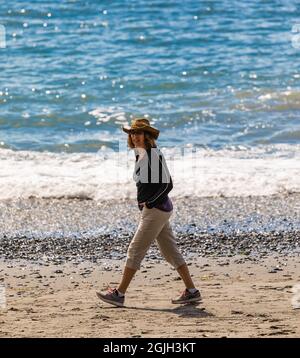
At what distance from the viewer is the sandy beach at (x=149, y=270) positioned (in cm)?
739

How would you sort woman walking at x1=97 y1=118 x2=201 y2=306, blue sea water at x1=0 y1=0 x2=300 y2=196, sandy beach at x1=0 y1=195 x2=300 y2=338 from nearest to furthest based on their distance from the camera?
sandy beach at x1=0 y1=195 x2=300 y2=338, woman walking at x1=97 y1=118 x2=201 y2=306, blue sea water at x1=0 y1=0 x2=300 y2=196

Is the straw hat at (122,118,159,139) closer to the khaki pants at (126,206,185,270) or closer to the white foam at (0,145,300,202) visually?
the khaki pants at (126,206,185,270)

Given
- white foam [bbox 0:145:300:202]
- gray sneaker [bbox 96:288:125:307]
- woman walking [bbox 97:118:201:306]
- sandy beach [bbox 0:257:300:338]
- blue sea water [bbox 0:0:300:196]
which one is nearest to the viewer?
sandy beach [bbox 0:257:300:338]

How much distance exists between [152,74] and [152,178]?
1276 cm

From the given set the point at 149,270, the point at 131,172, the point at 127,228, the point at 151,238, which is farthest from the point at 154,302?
the point at 131,172

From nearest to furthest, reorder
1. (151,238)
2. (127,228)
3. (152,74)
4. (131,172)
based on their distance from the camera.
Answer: (151,238)
(127,228)
(131,172)
(152,74)

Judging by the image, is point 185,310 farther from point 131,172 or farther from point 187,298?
point 131,172

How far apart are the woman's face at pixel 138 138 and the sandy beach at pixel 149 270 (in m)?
1.31

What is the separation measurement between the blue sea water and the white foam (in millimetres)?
212

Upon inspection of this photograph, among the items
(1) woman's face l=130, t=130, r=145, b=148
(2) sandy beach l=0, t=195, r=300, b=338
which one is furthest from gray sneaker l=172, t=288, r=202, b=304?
(1) woman's face l=130, t=130, r=145, b=148

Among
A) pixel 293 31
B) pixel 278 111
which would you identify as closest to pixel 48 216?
pixel 278 111

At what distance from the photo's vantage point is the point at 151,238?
7.99m

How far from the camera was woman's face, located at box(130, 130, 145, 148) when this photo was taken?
25.9 feet

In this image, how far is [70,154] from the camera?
15.1m
